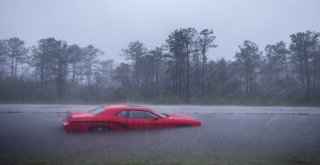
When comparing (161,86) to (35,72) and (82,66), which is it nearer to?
(82,66)

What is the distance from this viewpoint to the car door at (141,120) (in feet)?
29.8

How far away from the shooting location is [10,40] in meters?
37.6

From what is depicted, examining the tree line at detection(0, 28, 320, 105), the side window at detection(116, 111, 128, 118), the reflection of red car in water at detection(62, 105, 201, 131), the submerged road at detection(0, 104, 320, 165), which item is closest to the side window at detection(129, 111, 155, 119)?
the reflection of red car in water at detection(62, 105, 201, 131)

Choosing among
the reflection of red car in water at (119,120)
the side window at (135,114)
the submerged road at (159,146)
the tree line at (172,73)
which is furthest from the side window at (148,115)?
the tree line at (172,73)

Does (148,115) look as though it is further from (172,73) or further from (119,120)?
(172,73)

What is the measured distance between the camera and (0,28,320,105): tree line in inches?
1403

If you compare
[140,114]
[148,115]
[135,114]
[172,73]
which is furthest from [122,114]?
[172,73]

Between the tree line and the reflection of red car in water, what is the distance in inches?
812

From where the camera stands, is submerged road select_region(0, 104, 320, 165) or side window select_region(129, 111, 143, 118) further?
side window select_region(129, 111, 143, 118)

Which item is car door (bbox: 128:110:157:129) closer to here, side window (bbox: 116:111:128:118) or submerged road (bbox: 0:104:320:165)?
side window (bbox: 116:111:128:118)

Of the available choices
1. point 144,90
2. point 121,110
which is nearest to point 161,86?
point 144,90

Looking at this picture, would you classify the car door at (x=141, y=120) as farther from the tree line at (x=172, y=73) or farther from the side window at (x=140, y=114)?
the tree line at (x=172, y=73)

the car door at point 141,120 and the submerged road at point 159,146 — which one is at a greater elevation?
the car door at point 141,120

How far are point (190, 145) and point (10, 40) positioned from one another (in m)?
39.9
